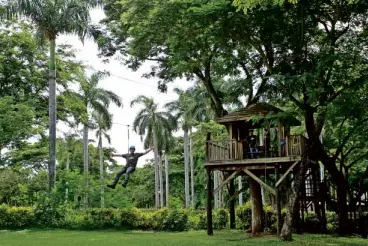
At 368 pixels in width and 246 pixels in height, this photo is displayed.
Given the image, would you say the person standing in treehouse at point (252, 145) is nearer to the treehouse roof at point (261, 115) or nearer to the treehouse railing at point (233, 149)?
the treehouse railing at point (233, 149)

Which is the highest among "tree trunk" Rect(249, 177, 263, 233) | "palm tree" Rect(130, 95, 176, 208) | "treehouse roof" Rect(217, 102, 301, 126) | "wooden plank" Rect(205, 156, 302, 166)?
"palm tree" Rect(130, 95, 176, 208)

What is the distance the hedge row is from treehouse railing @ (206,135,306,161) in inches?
182

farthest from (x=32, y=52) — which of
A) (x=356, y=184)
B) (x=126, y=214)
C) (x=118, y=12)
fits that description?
(x=356, y=184)

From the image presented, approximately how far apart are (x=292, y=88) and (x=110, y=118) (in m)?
28.8

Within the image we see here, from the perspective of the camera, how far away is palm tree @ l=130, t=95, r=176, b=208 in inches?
1738

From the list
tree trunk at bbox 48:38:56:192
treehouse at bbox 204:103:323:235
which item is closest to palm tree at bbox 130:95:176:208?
tree trunk at bbox 48:38:56:192

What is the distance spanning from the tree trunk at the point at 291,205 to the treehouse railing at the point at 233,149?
766 millimetres

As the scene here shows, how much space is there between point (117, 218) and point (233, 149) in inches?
316

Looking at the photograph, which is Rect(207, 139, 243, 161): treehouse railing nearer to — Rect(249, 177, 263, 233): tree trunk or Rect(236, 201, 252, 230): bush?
Rect(249, 177, 263, 233): tree trunk

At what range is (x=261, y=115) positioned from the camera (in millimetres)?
16281

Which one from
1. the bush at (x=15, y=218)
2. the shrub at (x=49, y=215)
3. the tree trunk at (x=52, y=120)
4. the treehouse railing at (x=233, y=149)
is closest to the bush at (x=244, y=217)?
the treehouse railing at (x=233, y=149)

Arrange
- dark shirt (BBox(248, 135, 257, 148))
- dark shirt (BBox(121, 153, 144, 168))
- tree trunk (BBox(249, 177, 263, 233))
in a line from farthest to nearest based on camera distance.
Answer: tree trunk (BBox(249, 177, 263, 233)), dark shirt (BBox(248, 135, 257, 148)), dark shirt (BBox(121, 153, 144, 168))

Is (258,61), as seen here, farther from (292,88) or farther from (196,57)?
(292,88)

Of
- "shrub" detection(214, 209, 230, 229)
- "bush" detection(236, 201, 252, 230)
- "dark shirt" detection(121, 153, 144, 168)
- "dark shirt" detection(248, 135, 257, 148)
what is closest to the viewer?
"dark shirt" detection(121, 153, 144, 168)
